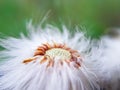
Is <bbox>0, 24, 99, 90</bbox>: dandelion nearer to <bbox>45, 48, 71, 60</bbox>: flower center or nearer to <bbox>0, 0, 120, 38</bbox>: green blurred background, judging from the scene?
<bbox>45, 48, 71, 60</bbox>: flower center

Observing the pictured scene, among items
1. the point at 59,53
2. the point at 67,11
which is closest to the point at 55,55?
the point at 59,53

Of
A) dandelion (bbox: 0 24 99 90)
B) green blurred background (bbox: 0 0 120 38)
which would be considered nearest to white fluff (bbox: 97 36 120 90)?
dandelion (bbox: 0 24 99 90)

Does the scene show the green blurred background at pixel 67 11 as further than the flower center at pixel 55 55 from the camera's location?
Yes

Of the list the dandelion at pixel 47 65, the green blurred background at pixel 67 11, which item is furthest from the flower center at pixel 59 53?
the green blurred background at pixel 67 11

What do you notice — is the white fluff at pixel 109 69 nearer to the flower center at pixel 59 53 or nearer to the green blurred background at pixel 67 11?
the flower center at pixel 59 53

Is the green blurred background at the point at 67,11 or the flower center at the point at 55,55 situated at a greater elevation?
the green blurred background at the point at 67,11

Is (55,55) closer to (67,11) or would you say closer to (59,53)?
(59,53)

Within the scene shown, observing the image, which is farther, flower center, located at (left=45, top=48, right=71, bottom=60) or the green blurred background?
the green blurred background
